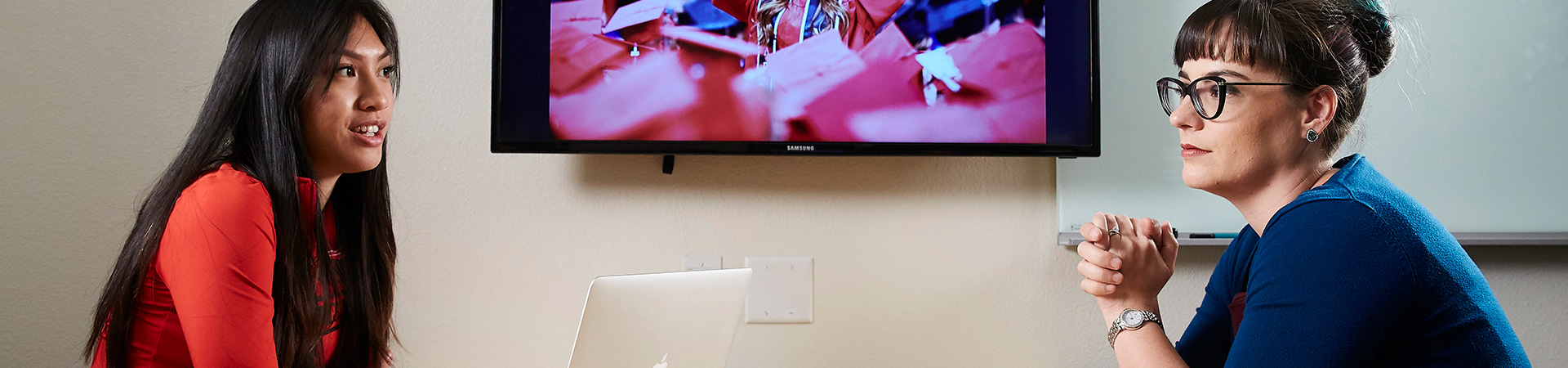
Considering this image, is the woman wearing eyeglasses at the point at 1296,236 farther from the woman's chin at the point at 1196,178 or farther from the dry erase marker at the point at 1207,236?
the dry erase marker at the point at 1207,236

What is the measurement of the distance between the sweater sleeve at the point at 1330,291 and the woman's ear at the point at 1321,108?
0.14 metres

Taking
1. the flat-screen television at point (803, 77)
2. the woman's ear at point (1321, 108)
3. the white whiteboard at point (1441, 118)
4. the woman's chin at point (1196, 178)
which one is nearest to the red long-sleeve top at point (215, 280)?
the flat-screen television at point (803, 77)

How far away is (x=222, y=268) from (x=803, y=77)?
37.8 inches

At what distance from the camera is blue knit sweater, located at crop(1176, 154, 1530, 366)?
2.69 ft

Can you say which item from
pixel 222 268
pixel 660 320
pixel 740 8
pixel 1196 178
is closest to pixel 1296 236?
pixel 1196 178

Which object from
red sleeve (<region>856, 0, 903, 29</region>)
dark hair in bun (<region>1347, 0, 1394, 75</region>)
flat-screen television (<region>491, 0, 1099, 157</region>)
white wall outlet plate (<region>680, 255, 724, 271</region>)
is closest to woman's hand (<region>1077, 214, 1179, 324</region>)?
dark hair in bun (<region>1347, 0, 1394, 75</region>)

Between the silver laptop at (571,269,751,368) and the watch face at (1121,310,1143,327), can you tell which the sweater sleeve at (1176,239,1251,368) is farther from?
the silver laptop at (571,269,751,368)

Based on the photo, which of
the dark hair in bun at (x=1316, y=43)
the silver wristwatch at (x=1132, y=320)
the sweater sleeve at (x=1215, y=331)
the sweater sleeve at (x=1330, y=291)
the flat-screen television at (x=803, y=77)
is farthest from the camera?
the flat-screen television at (x=803, y=77)

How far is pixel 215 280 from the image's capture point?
89 centimetres

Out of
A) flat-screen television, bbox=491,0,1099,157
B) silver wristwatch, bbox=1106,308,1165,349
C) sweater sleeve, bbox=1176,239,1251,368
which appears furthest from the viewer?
flat-screen television, bbox=491,0,1099,157

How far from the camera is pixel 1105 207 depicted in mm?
1639

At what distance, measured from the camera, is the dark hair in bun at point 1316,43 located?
3.13ft

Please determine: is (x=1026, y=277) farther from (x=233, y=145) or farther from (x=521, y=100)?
(x=233, y=145)

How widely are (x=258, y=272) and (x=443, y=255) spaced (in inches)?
26.9
